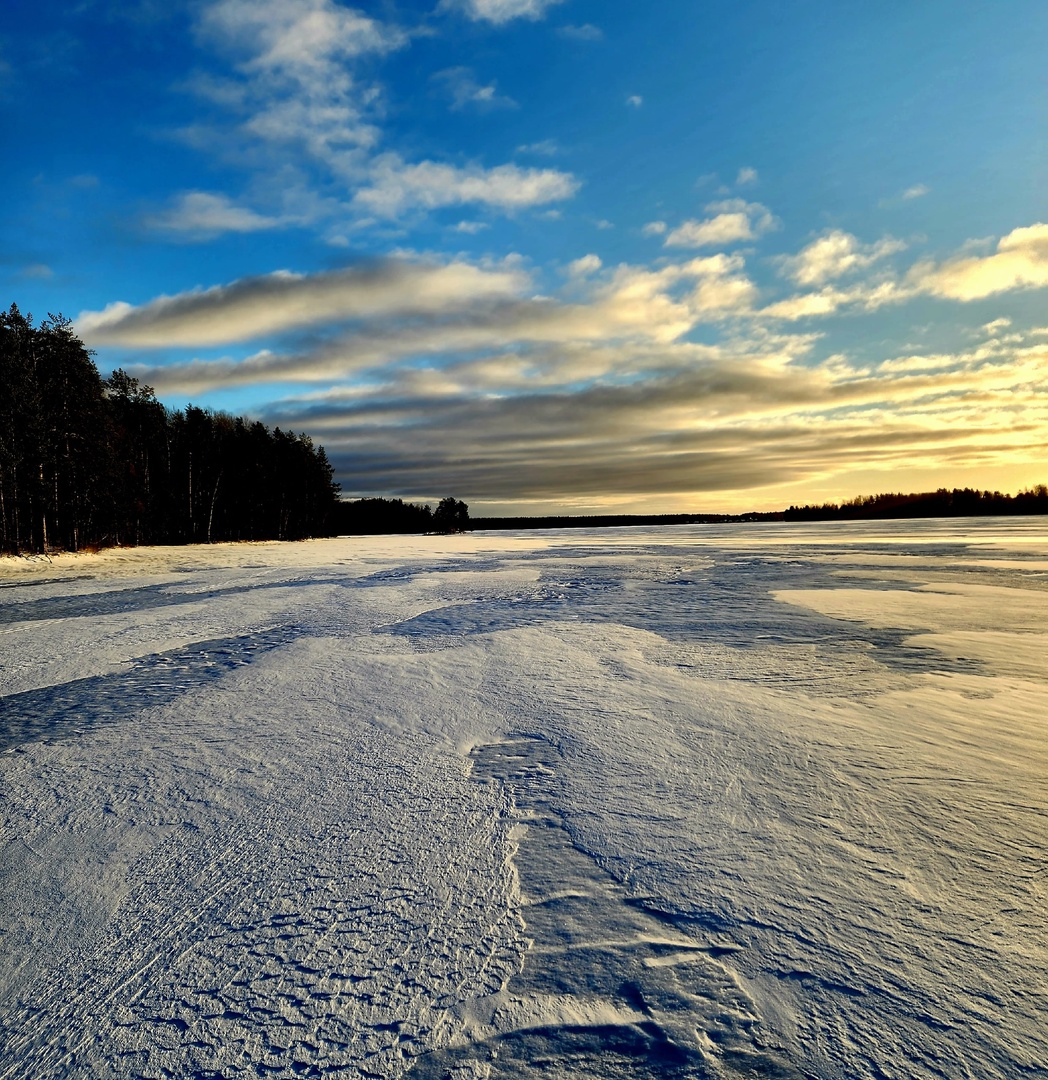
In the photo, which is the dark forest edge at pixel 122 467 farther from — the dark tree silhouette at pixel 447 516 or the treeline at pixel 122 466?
the dark tree silhouette at pixel 447 516

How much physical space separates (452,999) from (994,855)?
191cm

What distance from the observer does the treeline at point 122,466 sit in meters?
19.5

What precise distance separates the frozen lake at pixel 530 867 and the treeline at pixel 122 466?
1936 cm

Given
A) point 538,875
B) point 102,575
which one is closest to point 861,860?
point 538,875

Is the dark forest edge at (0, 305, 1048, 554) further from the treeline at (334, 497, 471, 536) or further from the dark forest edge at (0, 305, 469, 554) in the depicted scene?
the treeline at (334, 497, 471, 536)

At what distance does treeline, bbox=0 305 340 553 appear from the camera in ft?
63.9

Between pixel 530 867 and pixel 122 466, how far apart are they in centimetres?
2741

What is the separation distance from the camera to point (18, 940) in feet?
5.80

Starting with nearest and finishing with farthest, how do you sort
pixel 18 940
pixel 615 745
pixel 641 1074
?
pixel 641 1074, pixel 18 940, pixel 615 745

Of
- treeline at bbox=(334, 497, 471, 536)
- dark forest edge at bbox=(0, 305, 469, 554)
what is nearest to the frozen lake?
dark forest edge at bbox=(0, 305, 469, 554)

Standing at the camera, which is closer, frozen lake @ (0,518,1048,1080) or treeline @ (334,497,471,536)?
frozen lake @ (0,518,1048,1080)

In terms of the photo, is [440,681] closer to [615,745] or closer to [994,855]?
[615,745]

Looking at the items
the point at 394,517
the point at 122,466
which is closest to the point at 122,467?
the point at 122,466

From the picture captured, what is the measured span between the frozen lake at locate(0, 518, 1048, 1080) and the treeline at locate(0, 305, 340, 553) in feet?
63.5
